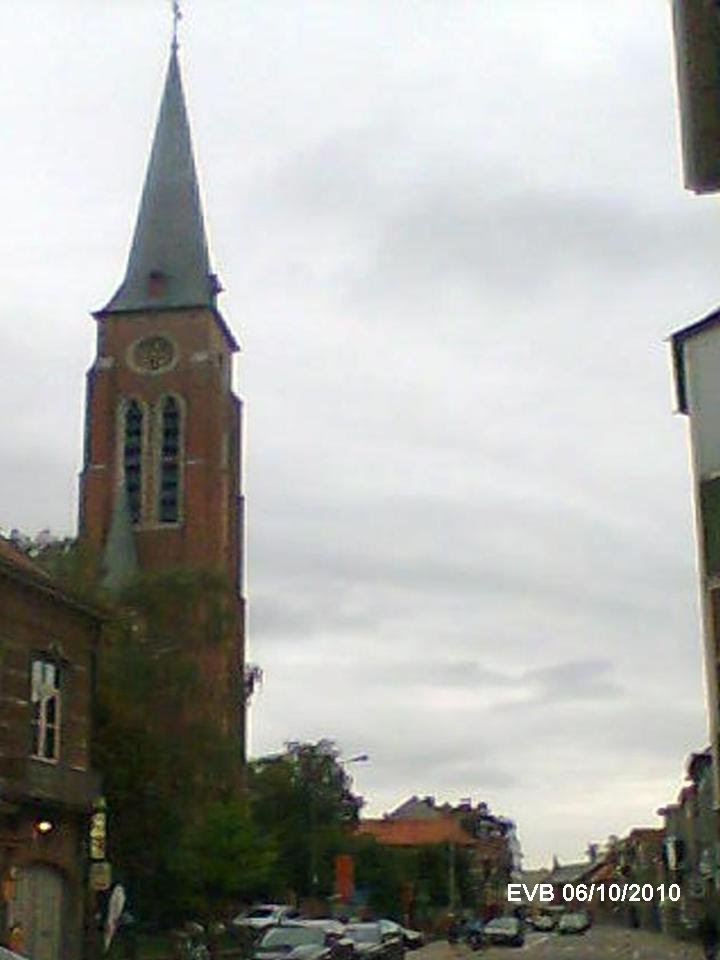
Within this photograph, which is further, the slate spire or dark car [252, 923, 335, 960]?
the slate spire

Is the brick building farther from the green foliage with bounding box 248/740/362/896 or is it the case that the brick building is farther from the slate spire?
the slate spire

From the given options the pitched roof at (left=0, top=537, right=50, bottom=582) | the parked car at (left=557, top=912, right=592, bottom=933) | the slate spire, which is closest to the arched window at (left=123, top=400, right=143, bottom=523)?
the slate spire

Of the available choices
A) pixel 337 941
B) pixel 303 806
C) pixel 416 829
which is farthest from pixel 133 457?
pixel 416 829

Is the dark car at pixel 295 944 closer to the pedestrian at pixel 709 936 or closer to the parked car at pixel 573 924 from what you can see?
the pedestrian at pixel 709 936

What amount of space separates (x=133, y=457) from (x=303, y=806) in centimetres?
2204

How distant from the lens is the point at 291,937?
3161cm

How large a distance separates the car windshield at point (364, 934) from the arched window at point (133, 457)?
4744 cm

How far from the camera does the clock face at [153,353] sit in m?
89.0

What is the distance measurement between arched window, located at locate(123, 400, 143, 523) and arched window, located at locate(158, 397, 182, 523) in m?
1.22

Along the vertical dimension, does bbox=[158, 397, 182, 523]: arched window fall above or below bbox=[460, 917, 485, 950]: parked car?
above

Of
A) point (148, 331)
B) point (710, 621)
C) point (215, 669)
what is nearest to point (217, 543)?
point (148, 331)

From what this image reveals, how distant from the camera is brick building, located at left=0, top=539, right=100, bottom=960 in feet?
104

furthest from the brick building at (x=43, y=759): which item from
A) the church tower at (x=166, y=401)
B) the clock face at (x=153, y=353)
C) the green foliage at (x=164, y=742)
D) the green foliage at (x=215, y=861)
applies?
the clock face at (x=153, y=353)

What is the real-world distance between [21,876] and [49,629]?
17.4 ft
